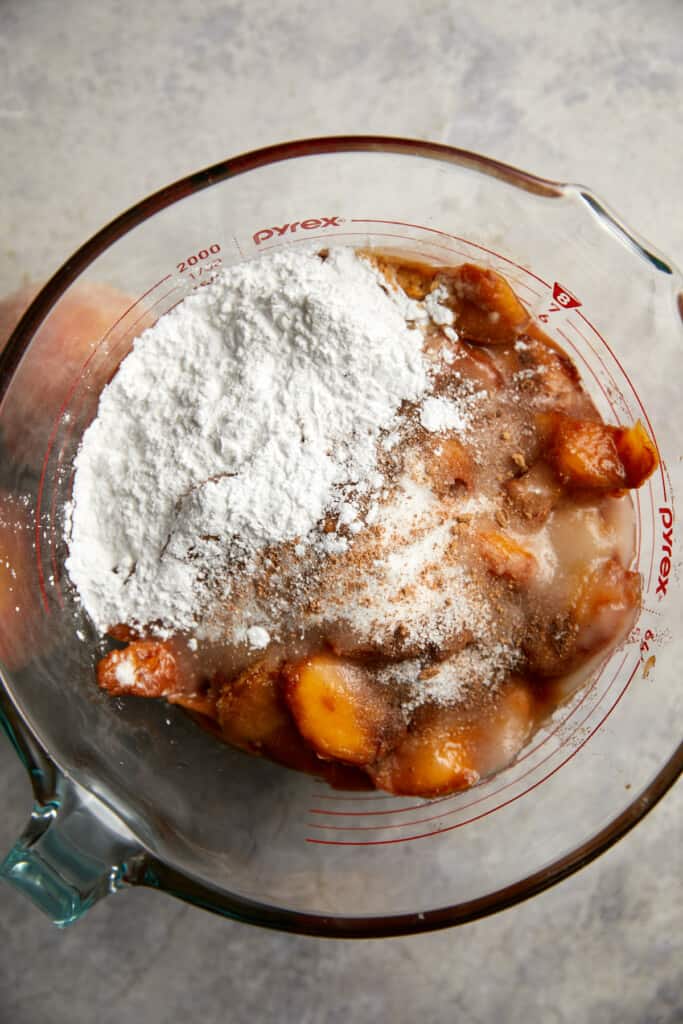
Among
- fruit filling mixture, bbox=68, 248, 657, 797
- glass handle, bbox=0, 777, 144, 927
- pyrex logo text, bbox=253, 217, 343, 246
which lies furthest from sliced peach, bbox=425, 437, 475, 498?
glass handle, bbox=0, 777, 144, 927

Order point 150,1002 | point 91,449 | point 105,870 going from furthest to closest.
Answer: point 150,1002 → point 91,449 → point 105,870

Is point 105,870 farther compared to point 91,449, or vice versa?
point 91,449

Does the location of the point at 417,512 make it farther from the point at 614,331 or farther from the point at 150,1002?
the point at 150,1002

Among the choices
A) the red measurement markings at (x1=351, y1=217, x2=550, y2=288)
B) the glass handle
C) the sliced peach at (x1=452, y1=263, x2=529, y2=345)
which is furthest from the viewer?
the red measurement markings at (x1=351, y1=217, x2=550, y2=288)

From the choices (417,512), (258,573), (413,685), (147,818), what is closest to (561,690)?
(413,685)

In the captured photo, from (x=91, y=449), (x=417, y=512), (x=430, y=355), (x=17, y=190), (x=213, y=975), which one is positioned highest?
(x=17, y=190)

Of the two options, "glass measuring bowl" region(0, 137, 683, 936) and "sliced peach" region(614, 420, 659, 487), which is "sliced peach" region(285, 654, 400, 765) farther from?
"sliced peach" region(614, 420, 659, 487)

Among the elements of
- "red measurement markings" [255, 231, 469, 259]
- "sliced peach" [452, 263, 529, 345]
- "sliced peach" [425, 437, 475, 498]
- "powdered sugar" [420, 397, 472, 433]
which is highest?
"red measurement markings" [255, 231, 469, 259]
